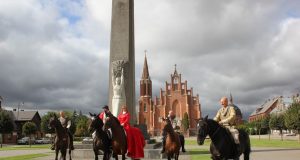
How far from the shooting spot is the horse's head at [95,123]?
1187 centimetres

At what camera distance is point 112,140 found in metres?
12.2

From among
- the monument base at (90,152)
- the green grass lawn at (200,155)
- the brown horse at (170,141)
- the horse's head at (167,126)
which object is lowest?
the green grass lawn at (200,155)

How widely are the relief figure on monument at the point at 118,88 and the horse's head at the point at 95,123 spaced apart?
8543mm

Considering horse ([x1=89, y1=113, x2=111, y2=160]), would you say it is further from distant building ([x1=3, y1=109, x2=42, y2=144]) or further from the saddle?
distant building ([x1=3, y1=109, x2=42, y2=144])

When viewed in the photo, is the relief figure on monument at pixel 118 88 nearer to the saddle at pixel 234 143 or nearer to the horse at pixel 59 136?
the horse at pixel 59 136

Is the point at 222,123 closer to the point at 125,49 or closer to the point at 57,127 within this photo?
the point at 57,127

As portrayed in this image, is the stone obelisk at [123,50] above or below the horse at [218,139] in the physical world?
above

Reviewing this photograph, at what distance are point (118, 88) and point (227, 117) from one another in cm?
1189

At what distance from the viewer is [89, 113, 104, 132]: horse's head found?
1187 cm

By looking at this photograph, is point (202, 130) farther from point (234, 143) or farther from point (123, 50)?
point (123, 50)

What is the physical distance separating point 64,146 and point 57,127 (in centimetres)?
94

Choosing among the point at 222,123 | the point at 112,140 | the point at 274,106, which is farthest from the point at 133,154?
the point at 274,106

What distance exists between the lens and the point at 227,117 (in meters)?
10.1

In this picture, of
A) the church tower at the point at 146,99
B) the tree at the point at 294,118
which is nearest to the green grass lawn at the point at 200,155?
the tree at the point at 294,118
